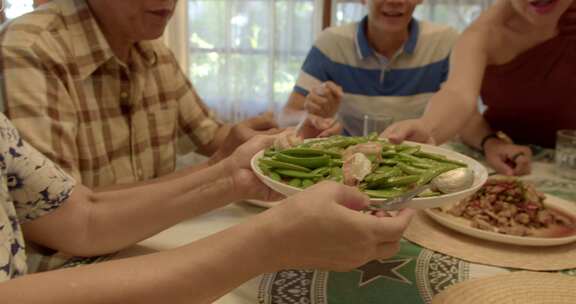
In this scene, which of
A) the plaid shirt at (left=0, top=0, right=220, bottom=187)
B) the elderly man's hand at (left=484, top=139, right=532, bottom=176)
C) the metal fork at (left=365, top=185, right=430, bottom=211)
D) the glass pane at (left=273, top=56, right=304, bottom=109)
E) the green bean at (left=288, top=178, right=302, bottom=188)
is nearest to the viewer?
the metal fork at (left=365, top=185, right=430, bottom=211)

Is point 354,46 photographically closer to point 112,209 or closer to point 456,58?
point 456,58

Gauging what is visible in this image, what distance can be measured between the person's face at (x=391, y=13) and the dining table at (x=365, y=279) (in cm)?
131

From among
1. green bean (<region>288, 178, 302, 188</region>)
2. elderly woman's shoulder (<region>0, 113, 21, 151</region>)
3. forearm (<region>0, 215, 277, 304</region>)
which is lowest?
forearm (<region>0, 215, 277, 304</region>)

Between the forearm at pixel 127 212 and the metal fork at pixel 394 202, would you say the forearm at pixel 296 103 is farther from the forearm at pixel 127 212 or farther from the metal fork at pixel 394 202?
the metal fork at pixel 394 202

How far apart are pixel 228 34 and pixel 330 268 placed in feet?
11.1

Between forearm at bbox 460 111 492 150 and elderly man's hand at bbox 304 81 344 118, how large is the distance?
1.53 ft

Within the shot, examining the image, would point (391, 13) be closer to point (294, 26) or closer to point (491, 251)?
point (491, 251)

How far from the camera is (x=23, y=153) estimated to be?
2.93 ft

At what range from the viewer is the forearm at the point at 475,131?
1747mm

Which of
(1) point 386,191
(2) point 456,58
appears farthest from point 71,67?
(2) point 456,58

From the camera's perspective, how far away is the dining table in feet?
2.71

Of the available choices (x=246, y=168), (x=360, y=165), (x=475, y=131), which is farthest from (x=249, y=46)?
(x=360, y=165)

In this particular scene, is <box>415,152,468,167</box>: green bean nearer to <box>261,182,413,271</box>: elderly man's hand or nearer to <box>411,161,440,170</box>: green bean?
<box>411,161,440,170</box>: green bean

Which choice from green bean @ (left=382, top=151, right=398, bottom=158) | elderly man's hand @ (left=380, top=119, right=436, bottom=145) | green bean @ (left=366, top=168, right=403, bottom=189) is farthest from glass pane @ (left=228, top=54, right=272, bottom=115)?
green bean @ (left=366, top=168, right=403, bottom=189)
